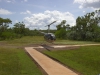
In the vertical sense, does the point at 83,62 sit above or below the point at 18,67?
below

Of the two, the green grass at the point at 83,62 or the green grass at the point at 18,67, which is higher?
the green grass at the point at 18,67

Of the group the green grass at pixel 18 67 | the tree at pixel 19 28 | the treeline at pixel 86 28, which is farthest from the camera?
the tree at pixel 19 28

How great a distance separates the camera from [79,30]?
60.2 m

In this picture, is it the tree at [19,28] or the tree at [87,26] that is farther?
the tree at [19,28]

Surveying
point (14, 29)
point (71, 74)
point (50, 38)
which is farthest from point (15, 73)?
point (14, 29)

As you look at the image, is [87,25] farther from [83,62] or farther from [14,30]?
[83,62]

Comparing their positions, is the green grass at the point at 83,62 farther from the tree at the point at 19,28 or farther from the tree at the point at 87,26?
the tree at the point at 19,28

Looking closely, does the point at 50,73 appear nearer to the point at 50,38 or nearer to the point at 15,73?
the point at 15,73

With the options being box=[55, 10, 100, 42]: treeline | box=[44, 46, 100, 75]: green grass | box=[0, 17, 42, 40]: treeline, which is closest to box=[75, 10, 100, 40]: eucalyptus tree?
box=[55, 10, 100, 42]: treeline

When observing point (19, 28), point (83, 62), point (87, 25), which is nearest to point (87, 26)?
point (87, 25)

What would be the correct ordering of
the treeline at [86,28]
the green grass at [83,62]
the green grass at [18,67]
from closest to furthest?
1. the green grass at [18,67]
2. the green grass at [83,62]
3. the treeline at [86,28]

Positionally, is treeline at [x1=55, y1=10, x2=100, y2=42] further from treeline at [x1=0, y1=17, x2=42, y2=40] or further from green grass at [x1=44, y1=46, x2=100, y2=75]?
green grass at [x1=44, y1=46, x2=100, y2=75]

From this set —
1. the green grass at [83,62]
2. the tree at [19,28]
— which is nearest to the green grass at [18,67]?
the green grass at [83,62]

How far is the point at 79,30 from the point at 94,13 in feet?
22.5
